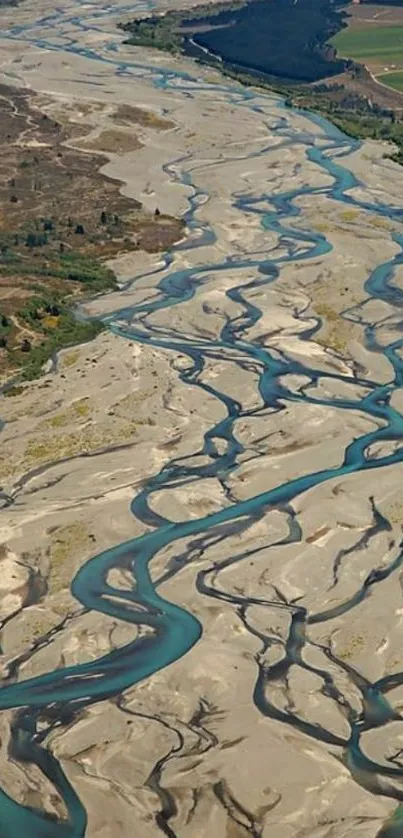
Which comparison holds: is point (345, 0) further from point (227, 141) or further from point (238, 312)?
point (238, 312)

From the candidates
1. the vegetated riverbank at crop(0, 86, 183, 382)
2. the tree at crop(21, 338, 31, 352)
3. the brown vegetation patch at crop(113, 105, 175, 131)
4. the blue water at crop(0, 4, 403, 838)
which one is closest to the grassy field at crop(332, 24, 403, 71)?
the brown vegetation patch at crop(113, 105, 175, 131)

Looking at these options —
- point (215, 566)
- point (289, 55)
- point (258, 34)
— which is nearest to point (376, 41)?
point (289, 55)

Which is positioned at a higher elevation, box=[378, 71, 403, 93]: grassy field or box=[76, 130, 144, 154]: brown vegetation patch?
box=[76, 130, 144, 154]: brown vegetation patch

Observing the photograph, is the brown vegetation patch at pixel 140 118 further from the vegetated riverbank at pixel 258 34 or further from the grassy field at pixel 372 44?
the grassy field at pixel 372 44

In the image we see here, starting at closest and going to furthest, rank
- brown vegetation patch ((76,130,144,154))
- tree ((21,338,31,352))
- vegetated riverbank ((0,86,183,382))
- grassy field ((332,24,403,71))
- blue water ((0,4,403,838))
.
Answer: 1. blue water ((0,4,403,838))
2. tree ((21,338,31,352))
3. vegetated riverbank ((0,86,183,382))
4. brown vegetation patch ((76,130,144,154))
5. grassy field ((332,24,403,71))

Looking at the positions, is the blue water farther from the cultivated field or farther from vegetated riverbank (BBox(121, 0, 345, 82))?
vegetated riverbank (BBox(121, 0, 345, 82))

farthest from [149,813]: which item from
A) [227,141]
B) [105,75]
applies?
[105,75]

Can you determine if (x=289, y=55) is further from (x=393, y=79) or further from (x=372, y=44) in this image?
(x=393, y=79)
